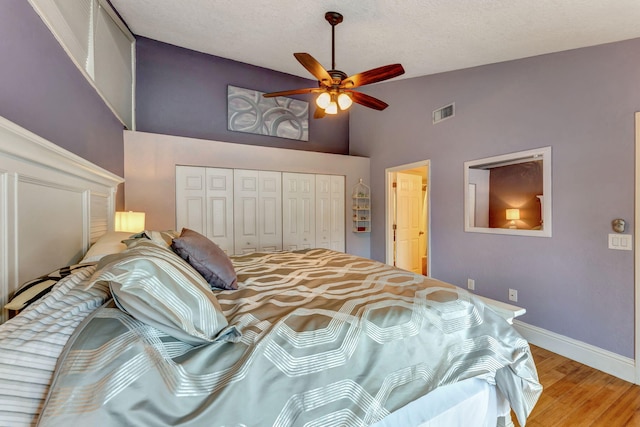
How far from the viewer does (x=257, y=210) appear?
12.5 feet

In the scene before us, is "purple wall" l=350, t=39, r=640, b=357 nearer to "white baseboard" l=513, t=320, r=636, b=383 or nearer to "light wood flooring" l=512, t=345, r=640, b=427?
"white baseboard" l=513, t=320, r=636, b=383

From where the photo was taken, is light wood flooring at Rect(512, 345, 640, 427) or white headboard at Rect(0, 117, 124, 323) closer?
white headboard at Rect(0, 117, 124, 323)

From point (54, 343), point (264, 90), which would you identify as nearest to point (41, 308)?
point (54, 343)

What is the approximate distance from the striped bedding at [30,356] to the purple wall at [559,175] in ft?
10.8

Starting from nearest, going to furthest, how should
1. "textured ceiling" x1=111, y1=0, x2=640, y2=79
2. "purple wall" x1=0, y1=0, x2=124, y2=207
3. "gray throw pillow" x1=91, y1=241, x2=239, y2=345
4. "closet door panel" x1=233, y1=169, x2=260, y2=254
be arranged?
"gray throw pillow" x1=91, y1=241, x2=239, y2=345 < "purple wall" x1=0, y1=0, x2=124, y2=207 < "textured ceiling" x1=111, y1=0, x2=640, y2=79 < "closet door panel" x1=233, y1=169, x2=260, y2=254

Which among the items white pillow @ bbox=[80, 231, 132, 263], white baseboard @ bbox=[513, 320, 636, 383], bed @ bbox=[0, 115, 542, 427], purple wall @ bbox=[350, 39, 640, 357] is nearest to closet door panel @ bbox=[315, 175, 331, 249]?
purple wall @ bbox=[350, 39, 640, 357]

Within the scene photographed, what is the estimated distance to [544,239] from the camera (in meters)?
2.55

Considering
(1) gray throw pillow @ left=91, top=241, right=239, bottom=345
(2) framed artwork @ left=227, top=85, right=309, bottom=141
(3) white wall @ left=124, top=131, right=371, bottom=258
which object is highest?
(2) framed artwork @ left=227, top=85, right=309, bottom=141

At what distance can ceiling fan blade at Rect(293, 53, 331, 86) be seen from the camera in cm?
204

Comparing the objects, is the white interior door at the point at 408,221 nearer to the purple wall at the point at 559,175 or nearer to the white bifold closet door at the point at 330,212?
the purple wall at the point at 559,175

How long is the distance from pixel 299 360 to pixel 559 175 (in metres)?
2.79

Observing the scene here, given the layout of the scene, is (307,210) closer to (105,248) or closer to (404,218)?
(404,218)

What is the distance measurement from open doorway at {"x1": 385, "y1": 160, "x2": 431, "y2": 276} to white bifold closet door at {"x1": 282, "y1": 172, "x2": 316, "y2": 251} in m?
1.20

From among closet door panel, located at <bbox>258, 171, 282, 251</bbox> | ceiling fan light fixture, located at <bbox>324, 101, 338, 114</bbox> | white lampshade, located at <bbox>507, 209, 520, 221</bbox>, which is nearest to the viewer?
ceiling fan light fixture, located at <bbox>324, 101, 338, 114</bbox>
